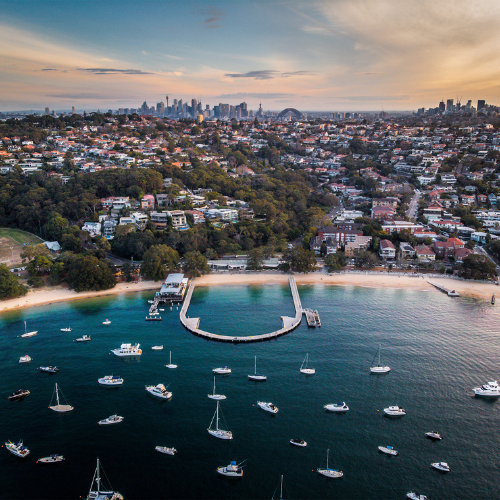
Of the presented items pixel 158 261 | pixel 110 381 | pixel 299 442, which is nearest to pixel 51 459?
pixel 110 381

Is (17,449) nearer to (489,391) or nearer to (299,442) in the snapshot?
(299,442)

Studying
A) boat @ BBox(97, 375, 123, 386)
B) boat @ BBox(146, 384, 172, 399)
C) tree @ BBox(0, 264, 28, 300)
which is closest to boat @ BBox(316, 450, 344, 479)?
A: boat @ BBox(146, 384, 172, 399)

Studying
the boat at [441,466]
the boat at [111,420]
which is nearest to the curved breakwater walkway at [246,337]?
the boat at [111,420]

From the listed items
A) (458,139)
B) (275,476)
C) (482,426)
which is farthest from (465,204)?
(275,476)

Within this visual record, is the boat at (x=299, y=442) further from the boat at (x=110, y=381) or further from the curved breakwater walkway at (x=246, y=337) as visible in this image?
the boat at (x=110, y=381)

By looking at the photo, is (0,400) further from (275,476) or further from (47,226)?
(47,226)

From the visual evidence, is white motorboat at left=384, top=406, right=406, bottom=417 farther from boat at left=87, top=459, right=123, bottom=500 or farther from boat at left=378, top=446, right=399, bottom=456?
boat at left=87, top=459, right=123, bottom=500
